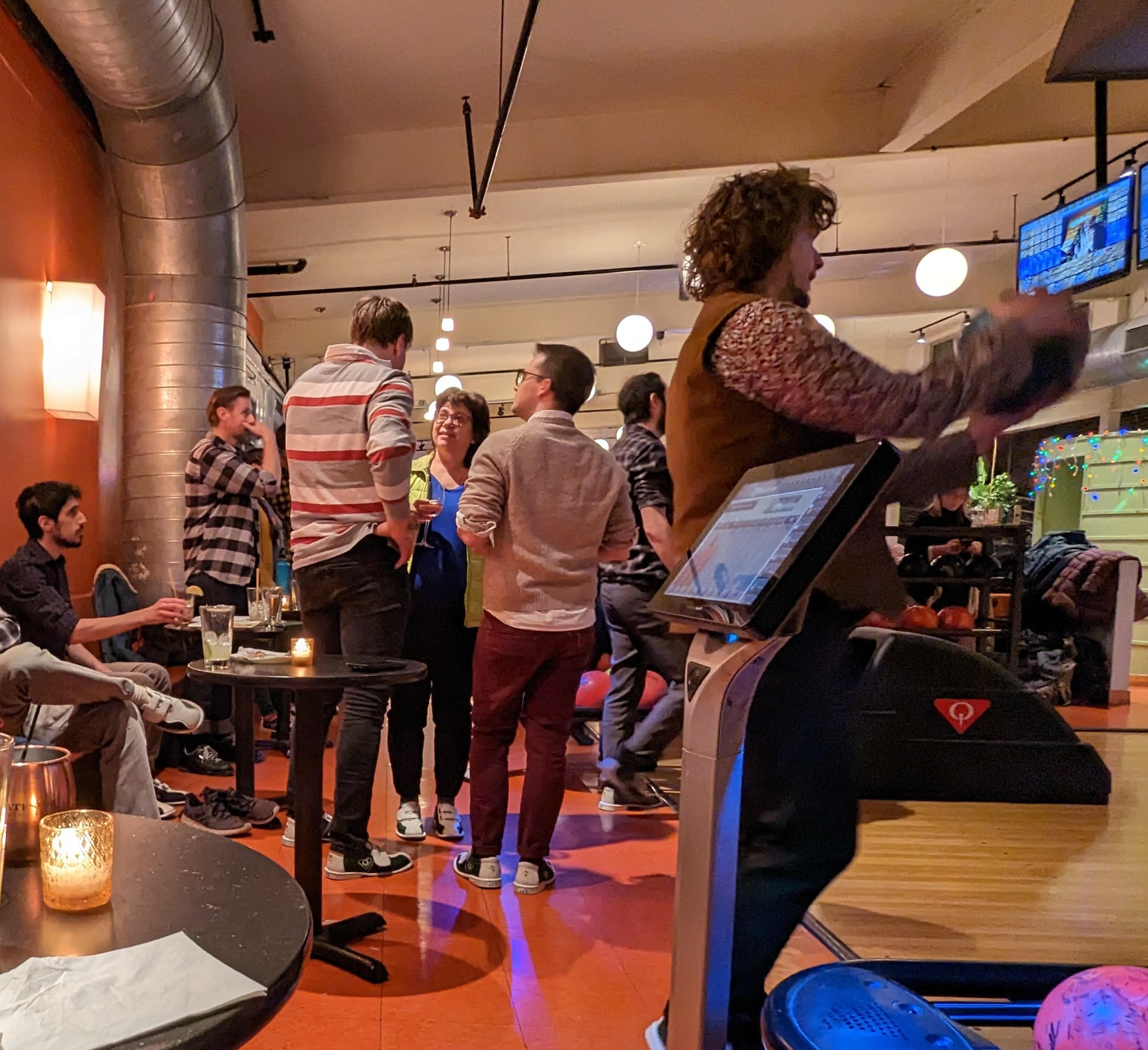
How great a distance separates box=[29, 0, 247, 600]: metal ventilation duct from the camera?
4465mm

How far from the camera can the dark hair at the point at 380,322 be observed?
2652mm

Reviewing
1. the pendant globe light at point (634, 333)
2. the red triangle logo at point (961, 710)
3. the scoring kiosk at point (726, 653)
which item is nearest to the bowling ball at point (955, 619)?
the red triangle logo at point (961, 710)

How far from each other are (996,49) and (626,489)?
13.7ft

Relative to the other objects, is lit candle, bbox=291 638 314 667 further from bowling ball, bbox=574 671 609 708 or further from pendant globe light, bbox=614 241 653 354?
pendant globe light, bbox=614 241 653 354

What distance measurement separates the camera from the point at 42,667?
7.64 feet

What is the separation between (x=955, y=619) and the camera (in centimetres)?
530

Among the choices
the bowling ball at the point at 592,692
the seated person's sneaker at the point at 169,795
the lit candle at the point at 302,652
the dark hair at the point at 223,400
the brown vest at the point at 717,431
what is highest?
the dark hair at the point at 223,400

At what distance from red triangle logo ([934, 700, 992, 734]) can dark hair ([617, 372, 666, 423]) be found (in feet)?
5.17

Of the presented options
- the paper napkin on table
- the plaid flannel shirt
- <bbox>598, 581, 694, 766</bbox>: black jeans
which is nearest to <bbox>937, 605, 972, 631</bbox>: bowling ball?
A: <bbox>598, 581, 694, 766</bbox>: black jeans

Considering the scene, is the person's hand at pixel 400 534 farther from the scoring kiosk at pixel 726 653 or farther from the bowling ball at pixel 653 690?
the bowling ball at pixel 653 690

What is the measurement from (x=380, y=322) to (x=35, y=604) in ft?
4.57

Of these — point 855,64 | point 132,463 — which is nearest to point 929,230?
point 855,64

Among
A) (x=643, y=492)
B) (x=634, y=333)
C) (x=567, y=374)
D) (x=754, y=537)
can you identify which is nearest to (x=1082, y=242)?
(x=634, y=333)

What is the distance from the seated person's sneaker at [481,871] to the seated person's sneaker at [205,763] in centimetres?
150
